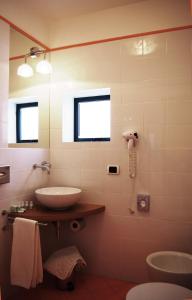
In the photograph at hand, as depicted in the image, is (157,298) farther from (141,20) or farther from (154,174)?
(141,20)

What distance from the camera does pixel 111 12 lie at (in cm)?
234

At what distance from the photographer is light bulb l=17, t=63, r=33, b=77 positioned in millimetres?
2256

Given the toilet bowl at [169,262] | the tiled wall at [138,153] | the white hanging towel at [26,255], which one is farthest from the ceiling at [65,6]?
the toilet bowl at [169,262]

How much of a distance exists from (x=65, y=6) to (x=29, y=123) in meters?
1.16

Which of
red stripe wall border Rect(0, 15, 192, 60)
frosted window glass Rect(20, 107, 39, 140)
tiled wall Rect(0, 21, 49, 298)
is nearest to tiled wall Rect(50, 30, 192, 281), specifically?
red stripe wall border Rect(0, 15, 192, 60)

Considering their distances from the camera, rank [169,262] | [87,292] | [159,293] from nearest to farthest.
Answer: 1. [159,293]
2. [169,262]
3. [87,292]

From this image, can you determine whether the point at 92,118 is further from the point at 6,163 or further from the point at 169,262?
the point at 169,262

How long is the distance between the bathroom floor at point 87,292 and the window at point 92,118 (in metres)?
1.37

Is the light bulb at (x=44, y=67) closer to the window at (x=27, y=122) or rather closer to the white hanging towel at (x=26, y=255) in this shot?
the window at (x=27, y=122)

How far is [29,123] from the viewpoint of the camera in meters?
2.54

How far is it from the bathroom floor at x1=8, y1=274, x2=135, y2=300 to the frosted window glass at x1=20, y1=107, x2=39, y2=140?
1388 millimetres

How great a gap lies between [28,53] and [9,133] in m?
0.80

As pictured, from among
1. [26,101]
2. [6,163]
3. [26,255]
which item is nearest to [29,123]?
[26,101]

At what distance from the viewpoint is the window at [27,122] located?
2371 mm
